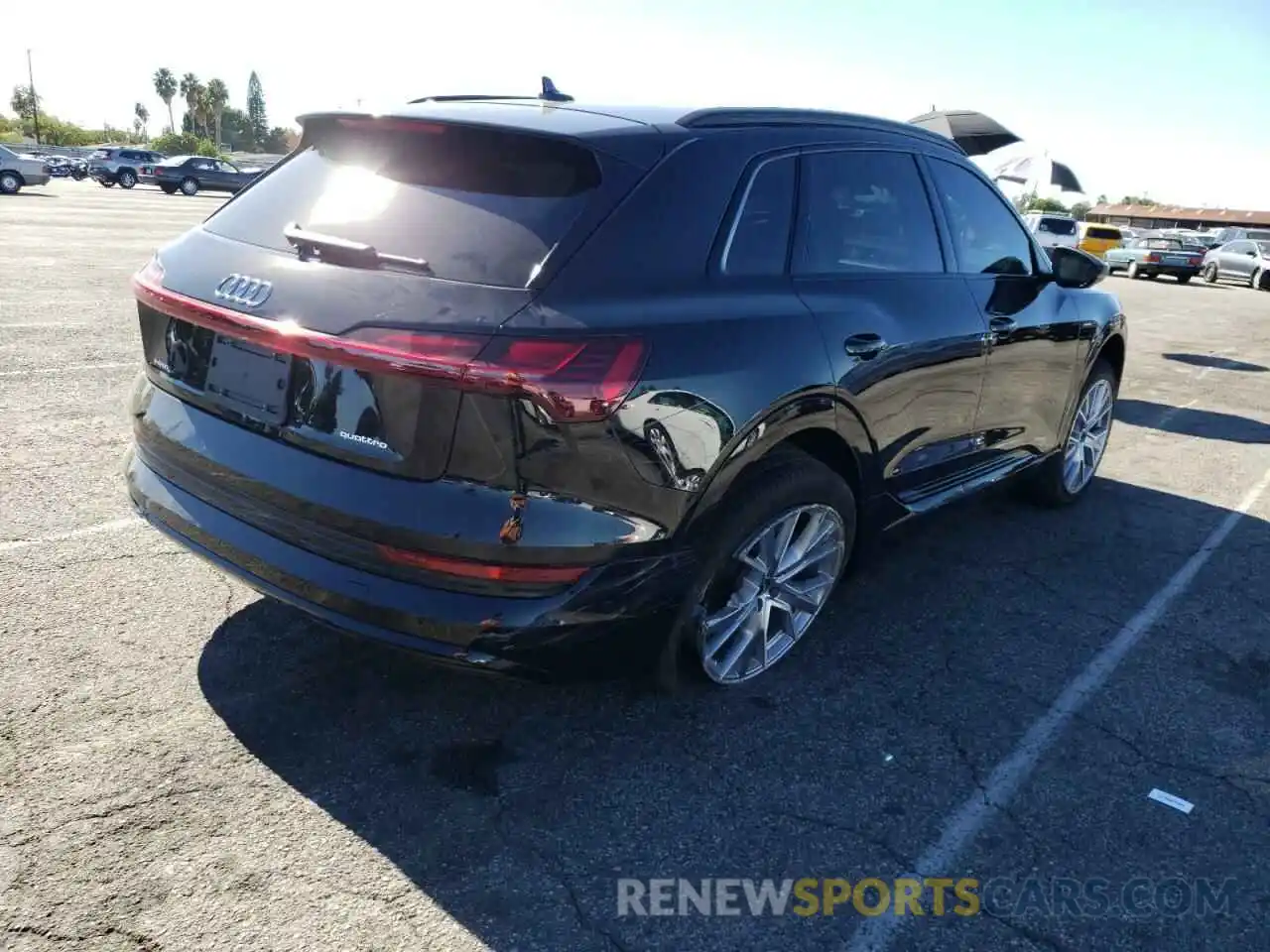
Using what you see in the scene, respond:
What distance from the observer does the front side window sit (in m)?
4.00

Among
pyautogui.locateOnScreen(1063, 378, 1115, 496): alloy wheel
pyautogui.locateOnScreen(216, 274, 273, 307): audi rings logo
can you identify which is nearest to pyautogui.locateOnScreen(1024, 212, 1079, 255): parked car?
pyautogui.locateOnScreen(1063, 378, 1115, 496): alloy wheel

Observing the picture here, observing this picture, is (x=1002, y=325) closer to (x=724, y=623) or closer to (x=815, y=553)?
(x=815, y=553)

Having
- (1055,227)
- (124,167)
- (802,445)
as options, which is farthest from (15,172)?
(802,445)

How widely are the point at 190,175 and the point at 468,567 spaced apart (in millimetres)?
43441

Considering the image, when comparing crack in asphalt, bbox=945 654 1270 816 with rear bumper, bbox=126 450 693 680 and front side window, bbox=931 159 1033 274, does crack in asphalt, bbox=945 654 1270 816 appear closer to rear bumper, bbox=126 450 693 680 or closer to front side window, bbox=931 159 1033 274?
rear bumper, bbox=126 450 693 680

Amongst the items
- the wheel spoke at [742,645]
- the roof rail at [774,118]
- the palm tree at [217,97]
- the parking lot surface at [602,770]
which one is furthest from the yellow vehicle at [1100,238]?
the palm tree at [217,97]

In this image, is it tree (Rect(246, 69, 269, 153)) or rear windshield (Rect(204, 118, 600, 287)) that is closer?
rear windshield (Rect(204, 118, 600, 287))

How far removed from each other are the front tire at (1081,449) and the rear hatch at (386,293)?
338 centimetres

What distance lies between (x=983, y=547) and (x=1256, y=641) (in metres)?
1.19

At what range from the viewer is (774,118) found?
316 centimetres

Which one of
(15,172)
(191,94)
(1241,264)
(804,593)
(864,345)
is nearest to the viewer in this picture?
(864,345)

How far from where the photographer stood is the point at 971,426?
4086 millimetres

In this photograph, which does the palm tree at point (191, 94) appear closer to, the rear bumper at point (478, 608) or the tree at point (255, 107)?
the tree at point (255, 107)

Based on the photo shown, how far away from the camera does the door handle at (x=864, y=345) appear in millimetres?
3130
